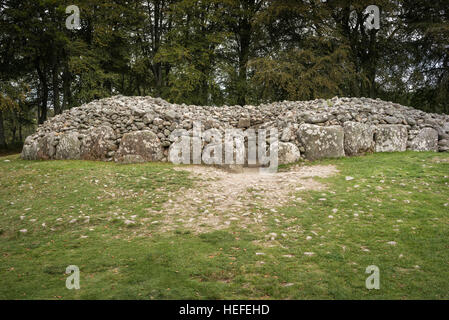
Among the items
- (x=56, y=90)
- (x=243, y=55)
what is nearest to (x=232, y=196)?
(x=243, y=55)

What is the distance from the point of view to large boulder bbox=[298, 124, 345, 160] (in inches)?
492

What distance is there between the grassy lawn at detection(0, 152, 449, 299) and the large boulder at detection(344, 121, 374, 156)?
3149mm

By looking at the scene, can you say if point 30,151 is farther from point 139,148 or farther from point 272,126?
point 272,126

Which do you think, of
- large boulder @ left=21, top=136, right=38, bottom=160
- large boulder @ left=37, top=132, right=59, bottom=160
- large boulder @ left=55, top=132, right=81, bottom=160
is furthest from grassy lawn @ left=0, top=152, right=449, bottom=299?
large boulder @ left=21, top=136, right=38, bottom=160

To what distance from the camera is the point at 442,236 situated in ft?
17.7

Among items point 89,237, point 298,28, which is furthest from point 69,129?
point 298,28

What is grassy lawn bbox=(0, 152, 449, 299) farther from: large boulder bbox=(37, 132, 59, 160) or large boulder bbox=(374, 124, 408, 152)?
large boulder bbox=(37, 132, 59, 160)

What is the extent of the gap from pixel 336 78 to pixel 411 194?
1492 cm

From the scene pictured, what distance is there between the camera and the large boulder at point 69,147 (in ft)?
43.4

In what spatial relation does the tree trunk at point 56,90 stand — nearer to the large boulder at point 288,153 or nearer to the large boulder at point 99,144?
the large boulder at point 99,144

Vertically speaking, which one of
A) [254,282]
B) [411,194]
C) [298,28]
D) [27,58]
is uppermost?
[298,28]

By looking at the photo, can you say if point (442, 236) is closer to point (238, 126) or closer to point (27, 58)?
point (238, 126)

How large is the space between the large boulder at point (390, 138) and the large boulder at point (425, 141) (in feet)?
1.42

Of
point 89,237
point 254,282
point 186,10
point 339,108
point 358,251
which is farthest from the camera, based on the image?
point 186,10
